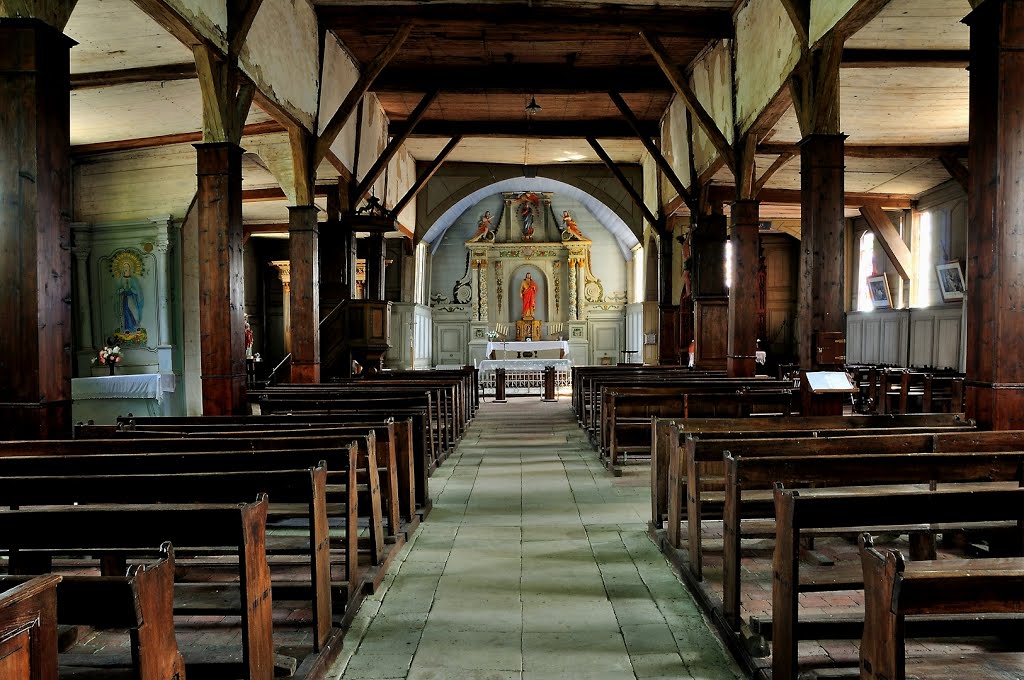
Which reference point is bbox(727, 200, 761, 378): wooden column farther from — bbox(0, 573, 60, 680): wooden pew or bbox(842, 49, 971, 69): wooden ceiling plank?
bbox(0, 573, 60, 680): wooden pew

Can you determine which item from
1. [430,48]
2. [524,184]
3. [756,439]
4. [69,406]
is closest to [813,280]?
[756,439]

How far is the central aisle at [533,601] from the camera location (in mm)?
2707

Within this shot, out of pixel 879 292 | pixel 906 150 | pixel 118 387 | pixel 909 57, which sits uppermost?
pixel 909 57

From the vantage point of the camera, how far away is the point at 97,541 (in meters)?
2.00

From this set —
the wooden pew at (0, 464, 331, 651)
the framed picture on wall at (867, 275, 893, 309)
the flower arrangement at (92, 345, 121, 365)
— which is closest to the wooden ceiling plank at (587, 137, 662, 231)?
Result: the framed picture on wall at (867, 275, 893, 309)

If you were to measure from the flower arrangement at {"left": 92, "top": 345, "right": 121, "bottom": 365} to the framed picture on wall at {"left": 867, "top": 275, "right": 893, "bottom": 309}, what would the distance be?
47.9ft

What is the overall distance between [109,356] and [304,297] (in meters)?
3.83

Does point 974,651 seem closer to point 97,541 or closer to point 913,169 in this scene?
point 97,541

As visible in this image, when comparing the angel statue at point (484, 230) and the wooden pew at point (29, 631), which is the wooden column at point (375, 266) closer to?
the angel statue at point (484, 230)

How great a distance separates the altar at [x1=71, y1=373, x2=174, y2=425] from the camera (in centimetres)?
1016

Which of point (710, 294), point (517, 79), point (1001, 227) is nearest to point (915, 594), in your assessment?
point (1001, 227)

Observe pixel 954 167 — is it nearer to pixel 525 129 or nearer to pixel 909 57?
pixel 909 57

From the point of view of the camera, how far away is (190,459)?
10.4ft

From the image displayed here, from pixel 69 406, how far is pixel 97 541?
2.47m
